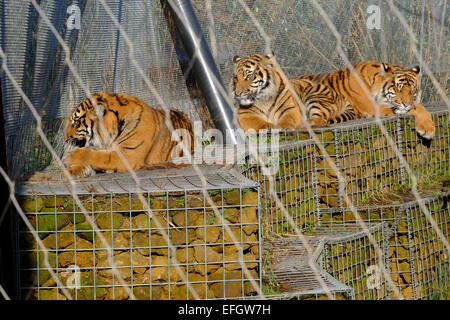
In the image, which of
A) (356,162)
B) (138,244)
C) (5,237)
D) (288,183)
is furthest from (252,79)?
(5,237)

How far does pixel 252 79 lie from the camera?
10.8 ft

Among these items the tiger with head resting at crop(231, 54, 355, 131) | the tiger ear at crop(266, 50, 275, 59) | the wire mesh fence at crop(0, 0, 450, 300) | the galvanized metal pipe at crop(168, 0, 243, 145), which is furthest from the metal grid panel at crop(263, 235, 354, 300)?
the tiger ear at crop(266, 50, 275, 59)

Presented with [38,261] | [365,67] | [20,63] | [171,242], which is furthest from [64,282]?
[365,67]

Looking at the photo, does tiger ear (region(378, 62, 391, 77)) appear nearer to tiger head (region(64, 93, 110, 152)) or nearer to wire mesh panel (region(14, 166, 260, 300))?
tiger head (region(64, 93, 110, 152))

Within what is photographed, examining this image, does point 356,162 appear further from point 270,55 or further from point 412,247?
point 270,55

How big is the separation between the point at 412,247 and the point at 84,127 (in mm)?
1405

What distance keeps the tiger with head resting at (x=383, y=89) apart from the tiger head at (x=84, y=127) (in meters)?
1.38

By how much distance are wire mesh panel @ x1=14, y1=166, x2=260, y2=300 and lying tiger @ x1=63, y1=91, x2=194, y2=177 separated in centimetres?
63

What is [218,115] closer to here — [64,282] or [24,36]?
[24,36]

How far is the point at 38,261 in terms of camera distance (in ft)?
5.67

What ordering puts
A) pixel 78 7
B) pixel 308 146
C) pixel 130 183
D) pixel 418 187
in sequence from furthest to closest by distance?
1. pixel 418 187
2. pixel 308 146
3. pixel 78 7
4. pixel 130 183

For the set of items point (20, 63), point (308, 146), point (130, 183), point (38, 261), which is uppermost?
point (20, 63)

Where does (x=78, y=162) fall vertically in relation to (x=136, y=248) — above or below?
above
